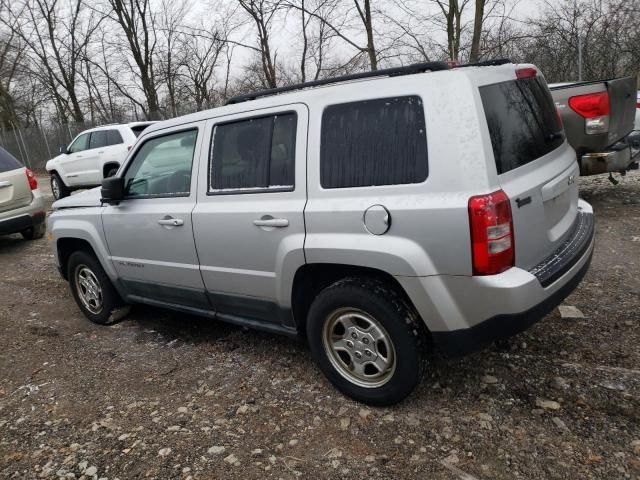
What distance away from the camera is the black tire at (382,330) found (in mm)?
2523

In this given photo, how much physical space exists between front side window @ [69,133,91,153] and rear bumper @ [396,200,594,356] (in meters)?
12.0

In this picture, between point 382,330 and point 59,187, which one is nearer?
point 382,330

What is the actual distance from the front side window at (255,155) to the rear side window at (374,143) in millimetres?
266

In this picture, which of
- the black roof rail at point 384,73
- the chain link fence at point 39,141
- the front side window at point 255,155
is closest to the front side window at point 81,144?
the front side window at point 255,155

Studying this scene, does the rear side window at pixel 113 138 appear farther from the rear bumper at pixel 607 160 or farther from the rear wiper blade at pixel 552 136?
the rear wiper blade at pixel 552 136

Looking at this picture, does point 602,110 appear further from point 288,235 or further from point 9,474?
point 9,474

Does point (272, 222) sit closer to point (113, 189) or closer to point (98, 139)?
point (113, 189)

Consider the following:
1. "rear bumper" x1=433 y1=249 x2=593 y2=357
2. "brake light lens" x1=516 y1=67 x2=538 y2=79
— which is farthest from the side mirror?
"brake light lens" x1=516 y1=67 x2=538 y2=79

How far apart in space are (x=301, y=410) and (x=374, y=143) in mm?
1591

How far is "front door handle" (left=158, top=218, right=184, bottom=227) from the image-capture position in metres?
3.35

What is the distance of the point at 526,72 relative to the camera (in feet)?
9.37

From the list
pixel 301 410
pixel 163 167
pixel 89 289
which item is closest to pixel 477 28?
pixel 163 167

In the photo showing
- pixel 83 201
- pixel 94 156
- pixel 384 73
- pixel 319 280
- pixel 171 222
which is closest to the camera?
pixel 384 73

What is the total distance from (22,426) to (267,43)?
19.9 m
